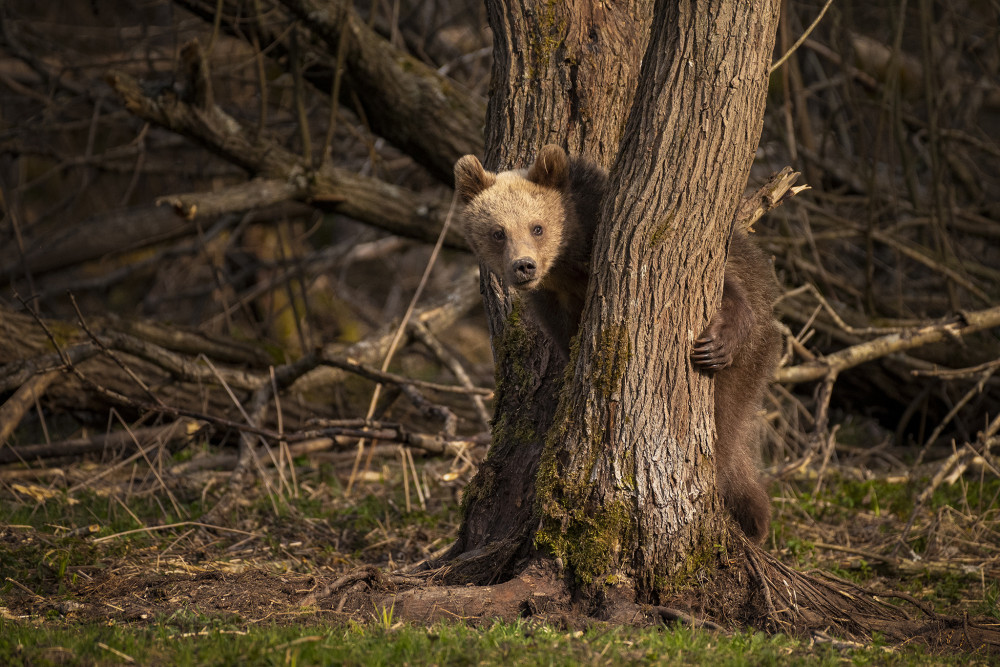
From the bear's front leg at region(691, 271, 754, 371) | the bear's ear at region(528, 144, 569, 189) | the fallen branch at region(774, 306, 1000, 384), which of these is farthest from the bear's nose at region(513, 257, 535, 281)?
the fallen branch at region(774, 306, 1000, 384)

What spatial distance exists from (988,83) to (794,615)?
7190 mm

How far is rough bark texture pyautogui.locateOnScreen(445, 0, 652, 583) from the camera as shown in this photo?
4.07 m

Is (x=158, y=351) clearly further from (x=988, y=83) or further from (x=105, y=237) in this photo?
(x=988, y=83)

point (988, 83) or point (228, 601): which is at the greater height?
point (988, 83)

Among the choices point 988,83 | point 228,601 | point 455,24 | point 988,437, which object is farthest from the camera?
point 455,24

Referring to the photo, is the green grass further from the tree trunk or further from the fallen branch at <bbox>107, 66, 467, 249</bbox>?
the fallen branch at <bbox>107, 66, 467, 249</bbox>

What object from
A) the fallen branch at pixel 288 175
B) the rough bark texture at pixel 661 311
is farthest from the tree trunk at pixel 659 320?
the fallen branch at pixel 288 175

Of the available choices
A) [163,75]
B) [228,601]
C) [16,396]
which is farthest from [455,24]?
[228,601]

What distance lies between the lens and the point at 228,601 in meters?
3.57

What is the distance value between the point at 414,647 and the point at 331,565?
201cm

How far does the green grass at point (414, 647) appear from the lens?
2688 millimetres

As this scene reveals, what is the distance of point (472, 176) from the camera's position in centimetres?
421

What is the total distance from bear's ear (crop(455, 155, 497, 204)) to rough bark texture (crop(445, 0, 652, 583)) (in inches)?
10.0

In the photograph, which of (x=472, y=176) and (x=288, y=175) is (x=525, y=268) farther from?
(x=288, y=175)
